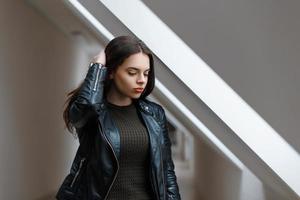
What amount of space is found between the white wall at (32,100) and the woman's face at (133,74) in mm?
1673

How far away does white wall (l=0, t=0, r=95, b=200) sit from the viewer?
3.13 metres

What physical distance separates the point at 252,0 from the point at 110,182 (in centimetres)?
75

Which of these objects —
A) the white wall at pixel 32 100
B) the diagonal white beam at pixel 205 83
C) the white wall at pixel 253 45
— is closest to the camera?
the white wall at pixel 253 45

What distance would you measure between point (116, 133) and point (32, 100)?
2177 mm

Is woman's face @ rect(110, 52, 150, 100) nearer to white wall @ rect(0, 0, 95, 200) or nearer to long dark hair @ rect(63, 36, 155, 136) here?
long dark hair @ rect(63, 36, 155, 136)

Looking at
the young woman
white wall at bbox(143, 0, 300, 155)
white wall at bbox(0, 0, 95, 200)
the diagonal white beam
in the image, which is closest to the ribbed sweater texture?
the young woman

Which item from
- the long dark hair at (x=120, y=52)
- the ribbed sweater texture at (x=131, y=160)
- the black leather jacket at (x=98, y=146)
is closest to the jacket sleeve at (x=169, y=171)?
the black leather jacket at (x=98, y=146)

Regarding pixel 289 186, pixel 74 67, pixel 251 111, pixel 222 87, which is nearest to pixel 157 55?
pixel 222 87

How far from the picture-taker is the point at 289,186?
1770mm

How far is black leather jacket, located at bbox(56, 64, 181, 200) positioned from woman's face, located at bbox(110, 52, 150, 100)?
60 millimetres

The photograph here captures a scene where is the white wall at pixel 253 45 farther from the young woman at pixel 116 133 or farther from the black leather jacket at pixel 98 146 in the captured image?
the black leather jacket at pixel 98 146

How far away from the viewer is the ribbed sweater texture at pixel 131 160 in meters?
1.57

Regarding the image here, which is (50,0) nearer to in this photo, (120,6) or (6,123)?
(6,123)

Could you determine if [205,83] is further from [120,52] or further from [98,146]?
[98,146]
